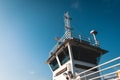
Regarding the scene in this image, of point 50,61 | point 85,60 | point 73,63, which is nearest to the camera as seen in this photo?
point 73,63

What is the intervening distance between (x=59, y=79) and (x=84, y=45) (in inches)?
226

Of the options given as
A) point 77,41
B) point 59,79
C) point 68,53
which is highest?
point 77,41

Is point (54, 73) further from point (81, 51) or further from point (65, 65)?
point (81, 51)

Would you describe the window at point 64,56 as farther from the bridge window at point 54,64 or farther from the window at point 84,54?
the bridge window at point 54,64

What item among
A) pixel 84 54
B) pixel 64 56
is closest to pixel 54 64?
pixel 64 56

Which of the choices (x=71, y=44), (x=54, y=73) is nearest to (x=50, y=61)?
(x=54, y=73)

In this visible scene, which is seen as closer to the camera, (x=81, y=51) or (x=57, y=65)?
(x=81, y=51)

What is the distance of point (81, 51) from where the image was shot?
839 inches

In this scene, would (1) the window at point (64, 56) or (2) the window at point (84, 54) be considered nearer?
(2) the window at point (84, 54)

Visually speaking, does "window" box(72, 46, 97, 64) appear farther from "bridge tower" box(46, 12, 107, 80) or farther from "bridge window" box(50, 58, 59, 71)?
"bridge window" box(50, 58, 59, 71)

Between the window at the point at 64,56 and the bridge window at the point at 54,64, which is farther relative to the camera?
the bridge window at the point at 54,64

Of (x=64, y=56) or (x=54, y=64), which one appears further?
(x=54, y=64)

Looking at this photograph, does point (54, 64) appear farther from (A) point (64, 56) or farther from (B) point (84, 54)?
(B) point (84, 54)

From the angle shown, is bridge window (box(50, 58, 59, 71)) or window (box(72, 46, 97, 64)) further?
bridge window (box(50, 58, 59, 71))
